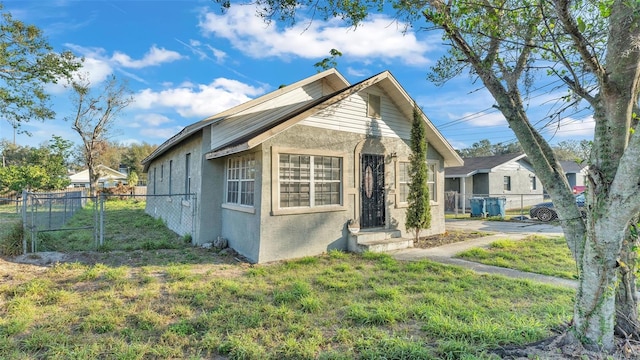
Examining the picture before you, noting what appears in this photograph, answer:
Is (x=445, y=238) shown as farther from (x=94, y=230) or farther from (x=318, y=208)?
(x=94, y=230)

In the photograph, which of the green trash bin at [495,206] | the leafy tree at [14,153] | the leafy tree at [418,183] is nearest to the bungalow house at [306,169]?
the leafy tree at [418,183]

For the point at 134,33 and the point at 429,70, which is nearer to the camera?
the point at 429,70

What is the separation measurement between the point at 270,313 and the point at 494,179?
21322 mm

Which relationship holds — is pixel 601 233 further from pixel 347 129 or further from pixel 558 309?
pixel 347 129

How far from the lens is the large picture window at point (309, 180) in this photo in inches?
297

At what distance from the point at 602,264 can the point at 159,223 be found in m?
14.5

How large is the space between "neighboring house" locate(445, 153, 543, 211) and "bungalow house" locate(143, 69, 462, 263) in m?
11.9

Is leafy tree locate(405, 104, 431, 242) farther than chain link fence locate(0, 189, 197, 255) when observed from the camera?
Yes

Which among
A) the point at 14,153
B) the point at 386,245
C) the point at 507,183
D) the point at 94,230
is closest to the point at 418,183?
the point at 386,245

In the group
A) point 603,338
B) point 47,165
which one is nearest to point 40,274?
point 603,338

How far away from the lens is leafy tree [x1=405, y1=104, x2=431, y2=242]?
30.3 ft

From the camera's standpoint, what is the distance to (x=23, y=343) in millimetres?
3420

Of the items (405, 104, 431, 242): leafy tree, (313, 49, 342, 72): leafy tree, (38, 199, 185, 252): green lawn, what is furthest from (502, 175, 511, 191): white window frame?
(38, 199, 185, 252): green lawn

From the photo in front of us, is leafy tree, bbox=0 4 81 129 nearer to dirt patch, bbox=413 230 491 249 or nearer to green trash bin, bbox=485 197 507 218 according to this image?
dirt patch, bbox=413 230 491 249
